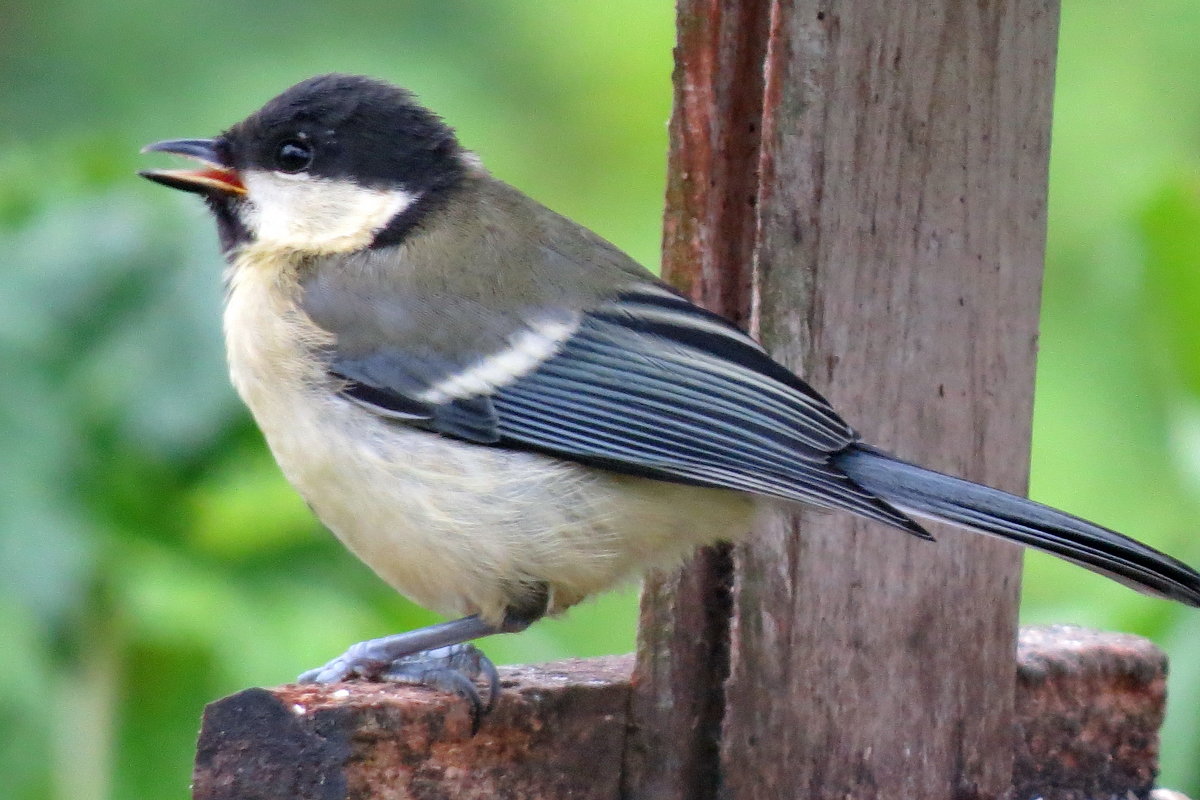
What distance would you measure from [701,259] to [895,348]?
37 centimetres

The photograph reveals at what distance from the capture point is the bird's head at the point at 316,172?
2.96 meters

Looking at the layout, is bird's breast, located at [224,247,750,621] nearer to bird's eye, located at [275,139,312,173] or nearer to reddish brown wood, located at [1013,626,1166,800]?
bird's eye, located at [275,139,312,173]

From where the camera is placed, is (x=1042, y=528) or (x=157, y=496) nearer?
(x=1042, y=528)

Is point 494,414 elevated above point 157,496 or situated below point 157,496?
above

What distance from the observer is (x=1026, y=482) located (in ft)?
8.89

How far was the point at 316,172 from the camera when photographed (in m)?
2.98

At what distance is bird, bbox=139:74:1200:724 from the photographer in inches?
98.7

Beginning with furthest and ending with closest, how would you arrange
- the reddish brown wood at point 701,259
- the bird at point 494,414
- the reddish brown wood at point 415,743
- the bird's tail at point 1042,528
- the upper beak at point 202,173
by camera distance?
the upper beak at point 202,173, the reddish brown wood at point 701,259, the bird at point 494,414, the bird's tail at point 1042,528, the reddish brown wood at point 415,743

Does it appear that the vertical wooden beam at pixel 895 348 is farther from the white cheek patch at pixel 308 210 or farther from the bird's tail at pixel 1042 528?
the white cheek patch at pixel 308 210

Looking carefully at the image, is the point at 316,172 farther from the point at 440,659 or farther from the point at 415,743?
the point at 415,743

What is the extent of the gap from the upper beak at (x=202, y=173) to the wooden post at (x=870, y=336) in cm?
85

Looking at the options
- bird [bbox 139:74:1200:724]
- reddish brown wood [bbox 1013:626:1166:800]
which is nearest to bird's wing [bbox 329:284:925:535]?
bird [bbox 139:74:1200:724]

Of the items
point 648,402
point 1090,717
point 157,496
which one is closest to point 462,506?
point 648,402

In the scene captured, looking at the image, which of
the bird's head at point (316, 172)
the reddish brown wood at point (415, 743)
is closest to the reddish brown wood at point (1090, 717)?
the reddish brown wood at point (415, 743)
